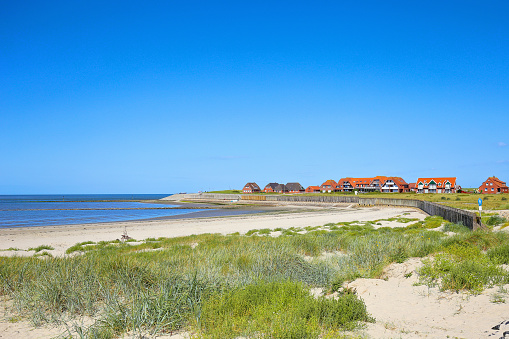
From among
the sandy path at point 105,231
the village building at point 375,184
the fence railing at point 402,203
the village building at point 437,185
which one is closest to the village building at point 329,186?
the village building at point 375,184

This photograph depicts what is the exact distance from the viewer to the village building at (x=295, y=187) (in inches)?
5955

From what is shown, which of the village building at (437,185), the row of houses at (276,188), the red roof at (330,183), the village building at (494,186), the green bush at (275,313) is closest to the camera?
the green bush at (275,313)

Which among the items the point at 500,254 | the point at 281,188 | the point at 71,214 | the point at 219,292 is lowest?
the point at 71,214

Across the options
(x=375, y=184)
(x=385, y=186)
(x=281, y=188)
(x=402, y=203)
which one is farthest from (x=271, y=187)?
(x=402, y=203)

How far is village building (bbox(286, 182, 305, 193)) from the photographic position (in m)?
151

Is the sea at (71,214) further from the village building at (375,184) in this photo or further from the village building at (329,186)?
the village building at (375,184)

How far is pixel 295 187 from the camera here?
151 meters

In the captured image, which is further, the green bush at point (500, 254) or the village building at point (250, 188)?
the village building at point (250, 188)

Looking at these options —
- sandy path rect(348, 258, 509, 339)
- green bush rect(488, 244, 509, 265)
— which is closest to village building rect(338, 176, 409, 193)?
green bush rect(488, 244, 509, 265)

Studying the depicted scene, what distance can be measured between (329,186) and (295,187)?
55.5 feet

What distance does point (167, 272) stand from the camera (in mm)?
7898

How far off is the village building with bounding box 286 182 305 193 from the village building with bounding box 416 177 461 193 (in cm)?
4947

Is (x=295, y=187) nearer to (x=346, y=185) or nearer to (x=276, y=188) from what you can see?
(x=276, y=188)

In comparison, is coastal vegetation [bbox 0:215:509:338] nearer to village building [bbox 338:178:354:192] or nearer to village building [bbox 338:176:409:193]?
village building [bbox 338:176:409:193]
